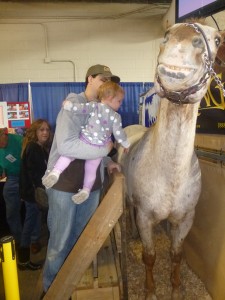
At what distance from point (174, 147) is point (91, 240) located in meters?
0.81

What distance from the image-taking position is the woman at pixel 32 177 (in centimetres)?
329

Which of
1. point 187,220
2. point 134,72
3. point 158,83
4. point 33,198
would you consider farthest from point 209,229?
point 134,72

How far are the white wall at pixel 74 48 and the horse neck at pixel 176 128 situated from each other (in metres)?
6.29

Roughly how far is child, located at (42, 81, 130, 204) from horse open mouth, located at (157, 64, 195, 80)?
693 mm

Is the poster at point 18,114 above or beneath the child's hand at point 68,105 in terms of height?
beneath

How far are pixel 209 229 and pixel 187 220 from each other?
346 millimetres

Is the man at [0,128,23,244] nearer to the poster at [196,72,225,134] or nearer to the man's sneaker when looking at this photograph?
the man's sneaker

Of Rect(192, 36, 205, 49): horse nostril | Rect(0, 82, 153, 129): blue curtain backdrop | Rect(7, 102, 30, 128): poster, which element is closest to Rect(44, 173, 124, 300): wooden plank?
Rect(192, 36, 205, 49): horse nostril

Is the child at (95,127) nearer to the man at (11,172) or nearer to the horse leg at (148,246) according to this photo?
the horse leg at (148,246)

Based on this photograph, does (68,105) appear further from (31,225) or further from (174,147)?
(31,225)

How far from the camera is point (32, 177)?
3285mm

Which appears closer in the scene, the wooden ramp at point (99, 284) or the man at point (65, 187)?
the man at point (65, 187)

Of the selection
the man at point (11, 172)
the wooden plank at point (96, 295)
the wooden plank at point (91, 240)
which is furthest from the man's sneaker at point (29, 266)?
the wooden plank at point (91, 240)

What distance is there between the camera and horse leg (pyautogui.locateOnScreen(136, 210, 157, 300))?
7.08 feet
